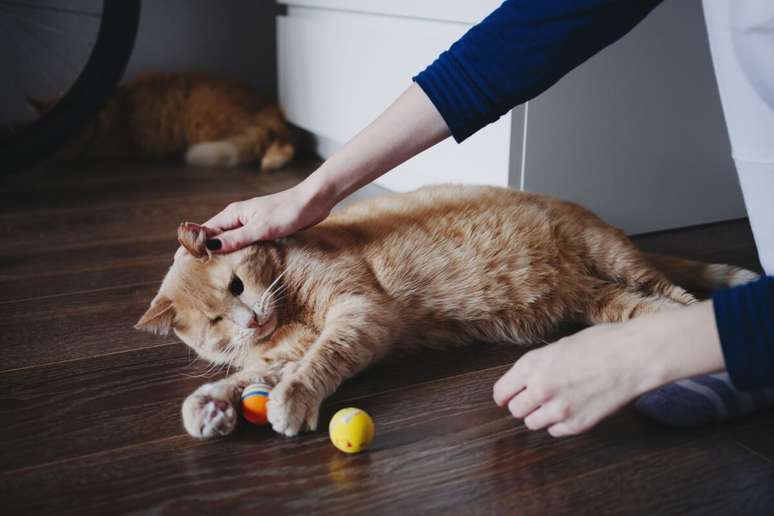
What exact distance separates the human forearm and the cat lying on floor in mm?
122

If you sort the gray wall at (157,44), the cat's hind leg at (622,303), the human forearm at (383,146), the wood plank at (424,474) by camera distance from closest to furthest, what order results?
the wood plank at (424,474)
the human forearm at (383,146)
the cat's hind leg at (622,303)
the gray wall at (157,44)

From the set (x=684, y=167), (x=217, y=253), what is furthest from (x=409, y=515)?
(x=684, y=167)

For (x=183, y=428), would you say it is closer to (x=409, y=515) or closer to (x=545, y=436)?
(x=409, y=515)

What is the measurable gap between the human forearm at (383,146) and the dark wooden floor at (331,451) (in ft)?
1.08

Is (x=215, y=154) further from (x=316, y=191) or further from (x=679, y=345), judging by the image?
(x=679, y=345)

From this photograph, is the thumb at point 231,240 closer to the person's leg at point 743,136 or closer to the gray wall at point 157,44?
the person's leg at point 743,136

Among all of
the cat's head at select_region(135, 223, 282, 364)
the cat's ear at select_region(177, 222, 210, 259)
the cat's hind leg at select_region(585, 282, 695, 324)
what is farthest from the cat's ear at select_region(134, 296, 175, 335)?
the cat's hind leg at select_region(585, 282, 695, 324)

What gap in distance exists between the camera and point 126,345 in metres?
1.43

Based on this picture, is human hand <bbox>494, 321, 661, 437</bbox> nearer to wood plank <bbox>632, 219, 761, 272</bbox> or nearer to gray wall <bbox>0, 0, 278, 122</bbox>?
wood plank <bbox>632, 219, 761, 272</bbox>

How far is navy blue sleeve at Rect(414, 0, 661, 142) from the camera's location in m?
1.15

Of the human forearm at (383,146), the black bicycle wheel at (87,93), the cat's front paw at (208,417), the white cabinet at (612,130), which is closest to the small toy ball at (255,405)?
the cat's front paw at (208,417)

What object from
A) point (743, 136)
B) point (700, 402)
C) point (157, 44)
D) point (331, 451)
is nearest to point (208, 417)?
point (331, 451)

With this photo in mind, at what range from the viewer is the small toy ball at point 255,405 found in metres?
1.11

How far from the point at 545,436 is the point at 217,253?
24.8 inches
